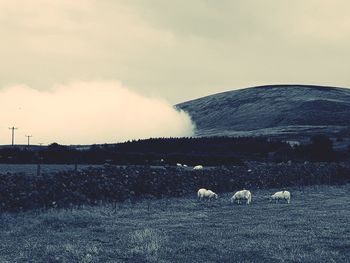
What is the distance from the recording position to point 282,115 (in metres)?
171

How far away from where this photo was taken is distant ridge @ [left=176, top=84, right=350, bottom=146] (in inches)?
5842

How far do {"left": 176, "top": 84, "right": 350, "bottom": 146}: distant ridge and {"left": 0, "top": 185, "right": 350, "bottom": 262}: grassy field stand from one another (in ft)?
373

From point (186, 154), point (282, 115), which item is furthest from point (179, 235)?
point (282, 115)

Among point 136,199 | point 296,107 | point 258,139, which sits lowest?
point 136,199

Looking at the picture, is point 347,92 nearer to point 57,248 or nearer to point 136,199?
point 136,199

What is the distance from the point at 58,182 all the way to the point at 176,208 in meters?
6.14

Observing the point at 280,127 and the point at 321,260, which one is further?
the point at 280,127

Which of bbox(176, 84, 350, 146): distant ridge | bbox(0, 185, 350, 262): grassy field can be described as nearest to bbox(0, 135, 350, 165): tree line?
bbox(0, 185, 350, 262): grassy field

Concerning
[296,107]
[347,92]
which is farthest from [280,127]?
[347,92]

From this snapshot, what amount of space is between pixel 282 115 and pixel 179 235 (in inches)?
6286

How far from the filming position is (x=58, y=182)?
82.6 ft

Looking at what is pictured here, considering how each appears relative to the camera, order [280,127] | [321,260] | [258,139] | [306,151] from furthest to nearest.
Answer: [280,127], [258,139], [306,151], [321,260]

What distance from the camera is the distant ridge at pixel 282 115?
148375 mm

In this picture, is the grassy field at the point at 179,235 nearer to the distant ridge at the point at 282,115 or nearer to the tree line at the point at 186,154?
the tree line at the point at 186,154
